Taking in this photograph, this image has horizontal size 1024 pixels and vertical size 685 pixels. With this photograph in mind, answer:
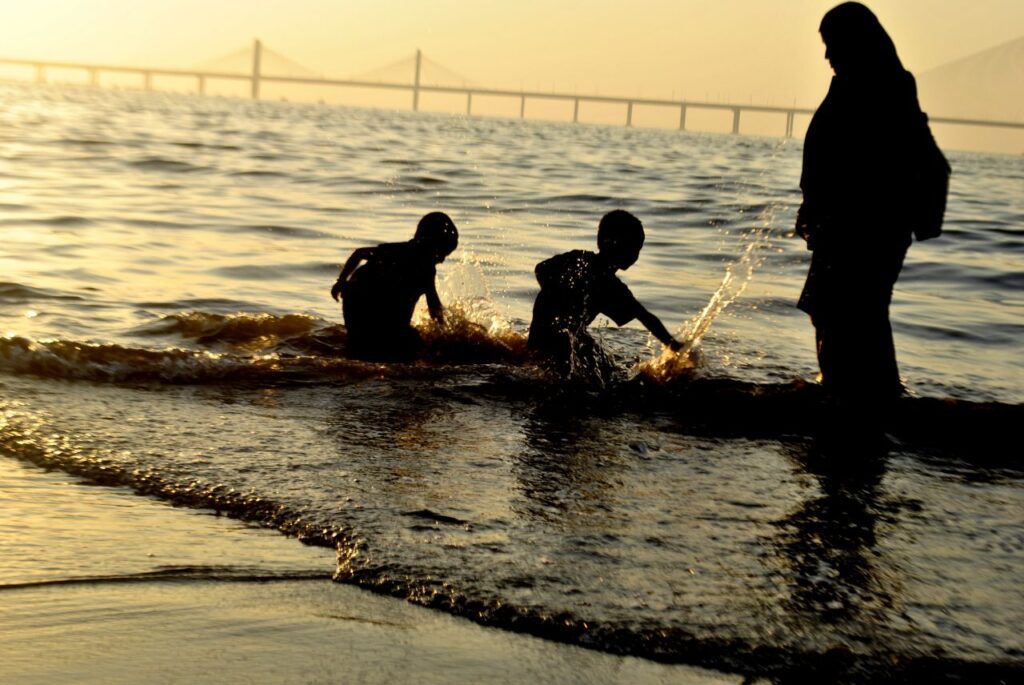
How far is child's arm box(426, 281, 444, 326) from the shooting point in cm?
596

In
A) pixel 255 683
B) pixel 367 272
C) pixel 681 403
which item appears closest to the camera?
pixel 255 683

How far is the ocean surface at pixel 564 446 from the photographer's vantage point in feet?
9.25

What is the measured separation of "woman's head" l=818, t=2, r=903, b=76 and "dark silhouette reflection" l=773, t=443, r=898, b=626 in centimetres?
155

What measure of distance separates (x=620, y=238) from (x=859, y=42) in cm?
127

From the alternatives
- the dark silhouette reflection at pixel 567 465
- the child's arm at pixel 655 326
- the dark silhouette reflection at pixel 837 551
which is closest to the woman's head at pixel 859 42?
the child's arm at pixel 655 326

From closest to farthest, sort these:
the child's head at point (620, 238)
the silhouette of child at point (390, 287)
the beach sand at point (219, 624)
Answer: the beach sand at point (219, 624) → the child's head at point (620, 238) → the silhouette of child at point (390, 287)

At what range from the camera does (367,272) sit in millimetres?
5816

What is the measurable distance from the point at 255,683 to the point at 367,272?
3.66m

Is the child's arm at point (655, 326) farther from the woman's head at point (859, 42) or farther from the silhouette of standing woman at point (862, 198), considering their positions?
the woman's head at point (859, 42)

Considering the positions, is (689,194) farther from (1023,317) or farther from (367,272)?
(367,272)

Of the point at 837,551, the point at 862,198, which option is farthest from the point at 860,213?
the point at 837,551

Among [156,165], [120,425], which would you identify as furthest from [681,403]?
[156,165]

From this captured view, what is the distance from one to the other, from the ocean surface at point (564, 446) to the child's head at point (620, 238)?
0.59 m

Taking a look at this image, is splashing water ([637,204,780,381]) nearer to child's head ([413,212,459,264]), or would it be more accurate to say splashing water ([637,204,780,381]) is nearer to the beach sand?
child's head ([413,212,459,264])
